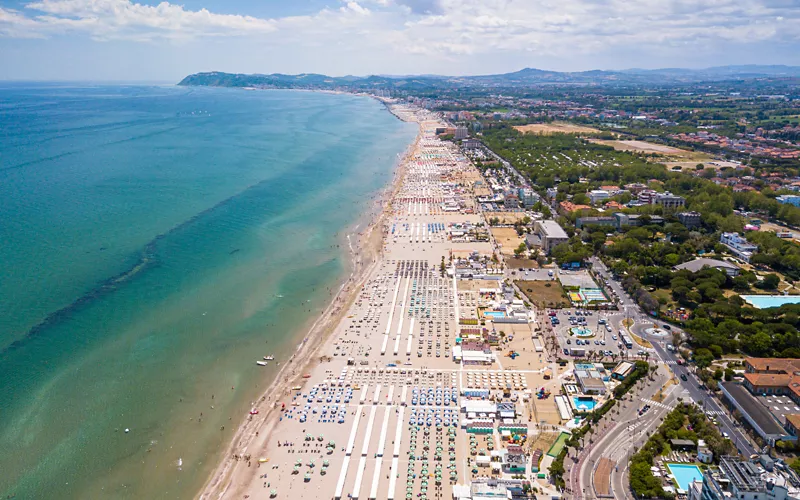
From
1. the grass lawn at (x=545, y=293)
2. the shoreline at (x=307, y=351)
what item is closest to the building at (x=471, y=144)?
the shoreline at (x=307, y=351)

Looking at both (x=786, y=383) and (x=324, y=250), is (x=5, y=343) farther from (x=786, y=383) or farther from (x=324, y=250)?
(x=786, y=383)

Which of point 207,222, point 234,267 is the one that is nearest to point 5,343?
point 234,267

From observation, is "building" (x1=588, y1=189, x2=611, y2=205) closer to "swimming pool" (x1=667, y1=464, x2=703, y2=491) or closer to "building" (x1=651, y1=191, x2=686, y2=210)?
"building" (x1=651, y1=191, x2=686, y2=210)

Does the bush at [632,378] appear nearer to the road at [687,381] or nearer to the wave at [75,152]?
the road at [687,381]

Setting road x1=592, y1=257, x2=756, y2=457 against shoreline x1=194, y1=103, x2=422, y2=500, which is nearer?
shoreline x1=194, y1=103, x2=422, y2=500

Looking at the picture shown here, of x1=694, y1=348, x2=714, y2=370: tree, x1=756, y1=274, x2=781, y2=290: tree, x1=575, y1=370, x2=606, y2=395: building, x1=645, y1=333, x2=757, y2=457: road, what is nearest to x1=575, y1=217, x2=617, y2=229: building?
x1=756, y1=274, x2=781, y2=290: tree

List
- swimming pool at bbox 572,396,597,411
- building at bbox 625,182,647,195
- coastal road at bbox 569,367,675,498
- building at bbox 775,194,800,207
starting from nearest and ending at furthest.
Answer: coastal road at bbox 569,367,675,498 < swimming pool at bbox 572,396,597,411 < building at bbox 775,194,800,207 < building at bbox 625,182,647,195
